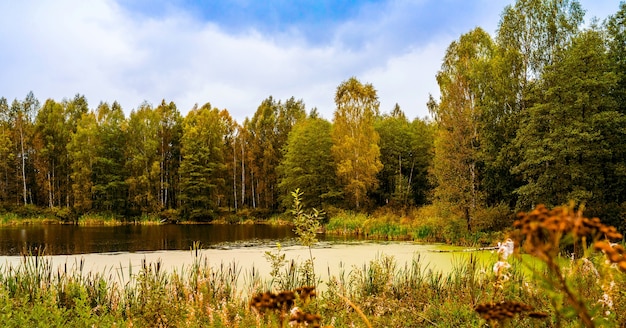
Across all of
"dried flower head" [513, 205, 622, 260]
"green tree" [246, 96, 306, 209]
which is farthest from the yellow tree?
"dried flower head" [513, 205, 622, 260]

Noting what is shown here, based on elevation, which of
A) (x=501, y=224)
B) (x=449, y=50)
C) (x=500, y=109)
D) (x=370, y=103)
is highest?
(x=449, y=50)

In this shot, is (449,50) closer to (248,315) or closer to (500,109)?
(500,109)

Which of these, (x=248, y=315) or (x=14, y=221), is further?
(x=14, y=221)

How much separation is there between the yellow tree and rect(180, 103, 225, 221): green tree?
13636mm

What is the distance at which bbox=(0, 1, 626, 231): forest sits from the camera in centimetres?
1720

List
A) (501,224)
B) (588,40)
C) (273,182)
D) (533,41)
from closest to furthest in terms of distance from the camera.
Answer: (588,40) → (501,224) → (533,41) → (273,182)

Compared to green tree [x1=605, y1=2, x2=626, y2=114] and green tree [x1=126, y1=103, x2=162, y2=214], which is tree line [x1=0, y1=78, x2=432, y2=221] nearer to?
green tree [x1=126, y1=103, x2=162, y2=214]

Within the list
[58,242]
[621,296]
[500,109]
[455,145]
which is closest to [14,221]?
[58,242]

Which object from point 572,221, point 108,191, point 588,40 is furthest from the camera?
point 108,191

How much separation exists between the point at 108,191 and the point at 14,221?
894 cm

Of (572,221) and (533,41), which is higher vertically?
(533,41)

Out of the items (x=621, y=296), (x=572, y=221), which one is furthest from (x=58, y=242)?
(x=572, y=221)

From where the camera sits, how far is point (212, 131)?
4400 centimetres

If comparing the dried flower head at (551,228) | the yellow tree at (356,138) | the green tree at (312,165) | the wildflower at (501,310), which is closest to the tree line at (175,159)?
the green tree at (312,165)
